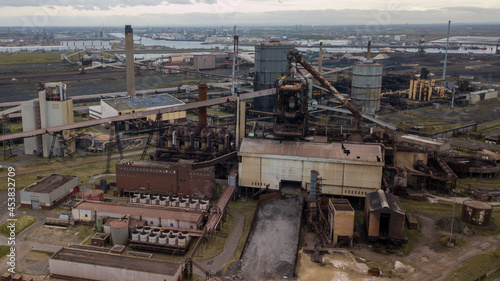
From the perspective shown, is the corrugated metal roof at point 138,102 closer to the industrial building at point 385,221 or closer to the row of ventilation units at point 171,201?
the row of ventilation units at point 171,201

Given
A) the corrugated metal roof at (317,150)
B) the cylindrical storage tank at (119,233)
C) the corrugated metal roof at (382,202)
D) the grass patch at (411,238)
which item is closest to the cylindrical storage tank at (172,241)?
the cylindrical storage tank at (119,233)

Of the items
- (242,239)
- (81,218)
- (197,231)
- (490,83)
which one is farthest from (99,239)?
(490,83)

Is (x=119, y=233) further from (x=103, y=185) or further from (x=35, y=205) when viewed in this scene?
(x=103, y=185)

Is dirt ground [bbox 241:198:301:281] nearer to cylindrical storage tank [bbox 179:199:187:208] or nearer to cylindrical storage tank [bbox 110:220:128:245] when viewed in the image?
cylindrical storage tank [bbox 179:199:187:208]

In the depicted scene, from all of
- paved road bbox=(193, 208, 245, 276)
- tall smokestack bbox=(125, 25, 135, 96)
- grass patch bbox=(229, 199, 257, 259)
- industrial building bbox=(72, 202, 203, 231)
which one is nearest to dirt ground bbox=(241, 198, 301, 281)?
grass patch bbox=(229, 199, 257, 259)

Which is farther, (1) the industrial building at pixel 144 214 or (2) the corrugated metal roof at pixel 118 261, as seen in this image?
(1) the industrial building at pixel 144 214

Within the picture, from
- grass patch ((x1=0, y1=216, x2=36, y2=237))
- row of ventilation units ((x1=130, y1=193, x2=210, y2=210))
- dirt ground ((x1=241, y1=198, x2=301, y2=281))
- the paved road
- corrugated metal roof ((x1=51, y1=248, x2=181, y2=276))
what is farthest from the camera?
row of ventilation units ((x1=130, y1=193, x2=210, y2=210))
